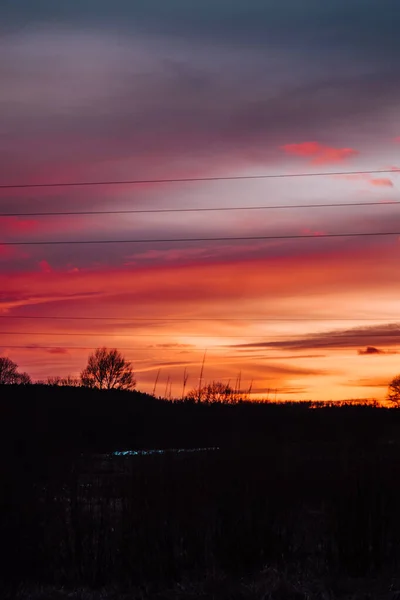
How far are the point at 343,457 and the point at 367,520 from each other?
1.89 meters

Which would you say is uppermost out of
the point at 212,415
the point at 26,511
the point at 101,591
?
the point at 212,415

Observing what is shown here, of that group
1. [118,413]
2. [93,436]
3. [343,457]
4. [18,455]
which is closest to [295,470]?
[343,457]

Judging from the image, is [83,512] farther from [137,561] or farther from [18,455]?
[18,455]

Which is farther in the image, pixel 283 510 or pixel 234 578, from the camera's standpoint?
pixel 283 510

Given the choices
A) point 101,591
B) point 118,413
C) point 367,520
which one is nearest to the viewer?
point 101,591

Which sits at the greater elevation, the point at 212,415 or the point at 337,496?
the point at 212,415

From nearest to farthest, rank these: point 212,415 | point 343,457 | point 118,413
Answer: point 343,457 < point 212,415 < point 118,413

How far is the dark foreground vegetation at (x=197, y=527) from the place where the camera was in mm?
14328

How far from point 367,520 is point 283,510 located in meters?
1.58

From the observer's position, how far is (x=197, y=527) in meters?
15.2

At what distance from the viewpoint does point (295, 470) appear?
1722 centimetres

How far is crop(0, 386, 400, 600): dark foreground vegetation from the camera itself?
14.3 metres

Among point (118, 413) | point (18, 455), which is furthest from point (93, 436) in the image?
point (18, 455)

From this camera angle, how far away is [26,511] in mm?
14719
